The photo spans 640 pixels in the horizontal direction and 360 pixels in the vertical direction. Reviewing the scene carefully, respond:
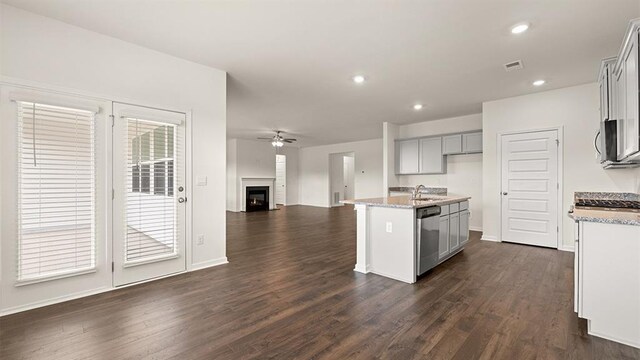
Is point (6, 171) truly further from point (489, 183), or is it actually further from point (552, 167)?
point (552, 167)

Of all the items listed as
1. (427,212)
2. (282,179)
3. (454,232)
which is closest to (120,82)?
(427,212)

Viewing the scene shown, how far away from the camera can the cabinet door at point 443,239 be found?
371cm

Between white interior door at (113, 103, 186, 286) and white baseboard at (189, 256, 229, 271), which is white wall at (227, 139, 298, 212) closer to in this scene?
white baseboard at (189, 256, 229, 271)

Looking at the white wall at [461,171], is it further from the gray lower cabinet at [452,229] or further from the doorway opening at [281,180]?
the doorway opening at [281,180]

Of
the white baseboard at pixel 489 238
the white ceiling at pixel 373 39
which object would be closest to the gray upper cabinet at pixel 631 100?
the white ceiling at pixel 373 39

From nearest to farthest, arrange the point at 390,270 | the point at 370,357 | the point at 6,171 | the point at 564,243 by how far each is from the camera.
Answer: the point at 370,357 < the point at 6,171 < the point at 390,270 < the point at 564,243

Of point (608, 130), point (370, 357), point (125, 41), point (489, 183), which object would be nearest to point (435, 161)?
point (489, 183)

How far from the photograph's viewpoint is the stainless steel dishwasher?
322 cm

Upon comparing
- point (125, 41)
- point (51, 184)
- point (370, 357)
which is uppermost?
point (125, 41)

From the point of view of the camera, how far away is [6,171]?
2.41 meters

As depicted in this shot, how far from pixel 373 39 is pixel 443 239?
268 cm


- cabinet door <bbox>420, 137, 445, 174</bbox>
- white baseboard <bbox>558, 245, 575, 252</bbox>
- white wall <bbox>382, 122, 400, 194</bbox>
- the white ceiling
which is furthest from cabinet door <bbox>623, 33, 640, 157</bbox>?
white wall <bbox>382, 122, 400, 194</bbox>

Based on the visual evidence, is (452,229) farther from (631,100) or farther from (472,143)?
(472,143)

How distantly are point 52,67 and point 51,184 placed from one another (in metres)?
1.10
